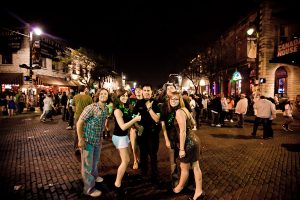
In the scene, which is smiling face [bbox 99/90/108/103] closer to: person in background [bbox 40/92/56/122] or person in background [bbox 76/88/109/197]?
person in background [bbox 76/88/109/197]

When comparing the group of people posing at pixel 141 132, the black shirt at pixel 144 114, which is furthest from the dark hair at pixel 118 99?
the black shirt at pixel 144 114

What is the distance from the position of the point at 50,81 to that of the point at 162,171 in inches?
1023

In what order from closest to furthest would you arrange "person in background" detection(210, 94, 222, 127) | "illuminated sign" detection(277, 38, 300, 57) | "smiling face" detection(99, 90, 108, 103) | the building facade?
"smiling face" detection(99, 90, 108, 103) → "person in background" detection(210, 94, 222, 127) → "illuminated sign" detection(277, 38, 300, 57) → the building facade

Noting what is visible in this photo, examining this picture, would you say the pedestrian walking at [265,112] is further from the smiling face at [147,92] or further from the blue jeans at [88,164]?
the blue jeans at [88,164]

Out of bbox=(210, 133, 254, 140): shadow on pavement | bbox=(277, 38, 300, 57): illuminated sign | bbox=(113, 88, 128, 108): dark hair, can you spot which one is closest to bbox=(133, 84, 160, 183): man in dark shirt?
bbox=(113, 88, 128, 108): dark hair

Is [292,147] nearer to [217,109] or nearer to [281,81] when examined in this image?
[217,109]

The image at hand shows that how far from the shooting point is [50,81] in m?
28.2

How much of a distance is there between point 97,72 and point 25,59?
1390 centimetres

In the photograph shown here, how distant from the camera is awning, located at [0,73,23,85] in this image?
24797mm

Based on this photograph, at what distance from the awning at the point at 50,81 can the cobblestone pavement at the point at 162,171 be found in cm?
1897

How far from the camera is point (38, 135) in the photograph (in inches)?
408

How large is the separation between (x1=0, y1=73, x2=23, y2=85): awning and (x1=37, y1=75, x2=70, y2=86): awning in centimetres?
178

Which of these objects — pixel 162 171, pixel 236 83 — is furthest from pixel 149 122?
pixel 236 83

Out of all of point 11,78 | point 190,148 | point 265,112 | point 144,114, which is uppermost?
point 11,78
